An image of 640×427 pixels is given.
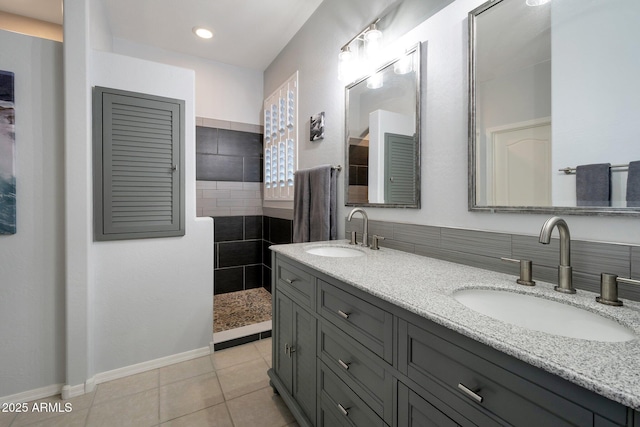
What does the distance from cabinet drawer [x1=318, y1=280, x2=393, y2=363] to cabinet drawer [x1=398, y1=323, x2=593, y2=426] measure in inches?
2.6

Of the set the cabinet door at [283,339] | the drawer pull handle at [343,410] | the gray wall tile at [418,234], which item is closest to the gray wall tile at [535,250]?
the gray wall tile at [418,234]

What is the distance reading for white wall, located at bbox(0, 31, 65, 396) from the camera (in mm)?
1541

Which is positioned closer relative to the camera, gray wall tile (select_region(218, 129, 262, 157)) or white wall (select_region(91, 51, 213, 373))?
white wall (select_region(91, 51, 213, 373))

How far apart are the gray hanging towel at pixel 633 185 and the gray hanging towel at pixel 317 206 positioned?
1.46 m

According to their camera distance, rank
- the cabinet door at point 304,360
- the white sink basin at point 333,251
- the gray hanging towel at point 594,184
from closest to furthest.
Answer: the gray hanging towel at point 594,184 < the cabinet door at point 304,360 < the white sink basin at point 333,251

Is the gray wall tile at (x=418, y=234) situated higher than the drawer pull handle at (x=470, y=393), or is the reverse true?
the gray wall tile at (x=418, y=234)

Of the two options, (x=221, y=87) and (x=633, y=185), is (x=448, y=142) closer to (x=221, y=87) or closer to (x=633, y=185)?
(x=633, y=185)

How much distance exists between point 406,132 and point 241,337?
199 centimetres

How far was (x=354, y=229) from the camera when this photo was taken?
6.10 feet

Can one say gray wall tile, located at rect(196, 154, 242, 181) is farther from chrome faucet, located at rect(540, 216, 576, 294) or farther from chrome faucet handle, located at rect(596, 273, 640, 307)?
chrome faucet handle, located at rect(596, 273, 640, 307)

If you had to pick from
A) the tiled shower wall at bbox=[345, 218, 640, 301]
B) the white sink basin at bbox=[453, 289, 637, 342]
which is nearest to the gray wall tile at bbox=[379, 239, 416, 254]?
the tiled shower wall at bbox=[345, 218, 640, 301]

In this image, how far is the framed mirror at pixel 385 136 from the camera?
56.4 inches

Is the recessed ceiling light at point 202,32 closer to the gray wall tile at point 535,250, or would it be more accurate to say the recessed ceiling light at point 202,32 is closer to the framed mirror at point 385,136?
the framed mirror at point 385,136

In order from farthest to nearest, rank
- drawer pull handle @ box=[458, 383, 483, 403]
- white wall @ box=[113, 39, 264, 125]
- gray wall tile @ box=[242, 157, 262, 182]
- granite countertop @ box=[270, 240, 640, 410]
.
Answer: gray wall tile @ box=[242, 157, 262, 182], white wall @ box=[113, 39, 264, 125], drawer pull handle @ box=[458, 383, 483, 403], granite countertop @ box=[270, 240, 640, 410]
